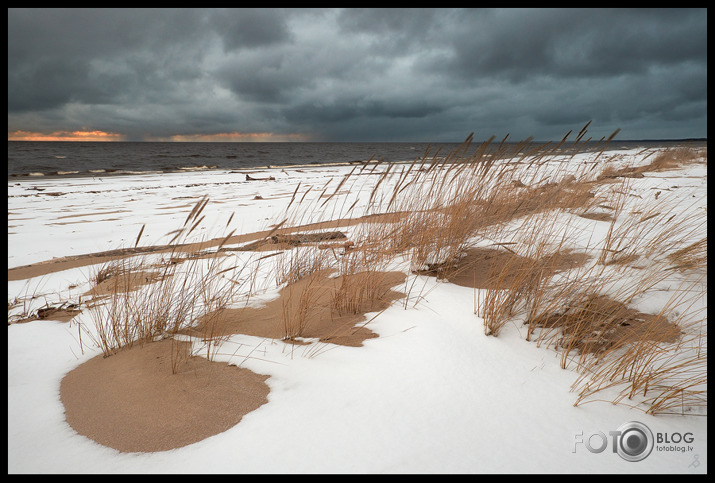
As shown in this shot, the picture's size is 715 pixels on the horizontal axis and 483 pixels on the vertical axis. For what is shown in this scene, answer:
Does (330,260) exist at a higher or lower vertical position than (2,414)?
higher

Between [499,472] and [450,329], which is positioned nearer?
[499,472]

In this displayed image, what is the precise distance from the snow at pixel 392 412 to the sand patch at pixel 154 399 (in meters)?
0.04

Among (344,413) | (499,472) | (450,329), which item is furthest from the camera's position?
(450,329)

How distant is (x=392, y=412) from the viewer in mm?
1270

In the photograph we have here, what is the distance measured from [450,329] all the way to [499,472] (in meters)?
0.81

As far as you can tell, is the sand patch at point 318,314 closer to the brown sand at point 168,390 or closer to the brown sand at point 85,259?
the brown sand at point 168,390

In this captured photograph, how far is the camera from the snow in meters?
1.08

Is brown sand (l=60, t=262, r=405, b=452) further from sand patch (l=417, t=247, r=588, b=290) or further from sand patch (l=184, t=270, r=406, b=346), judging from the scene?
sand patch (l=417, t=247, r=588, b=290)

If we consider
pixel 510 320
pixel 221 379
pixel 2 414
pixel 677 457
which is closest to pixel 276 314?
pixel 221 379

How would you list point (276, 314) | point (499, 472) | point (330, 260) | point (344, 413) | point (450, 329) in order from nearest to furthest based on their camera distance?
1. point (499, 472)
2. point (344, 413)
3. point (450, 329)
4. point (276, 314)
5. point (330, 260)

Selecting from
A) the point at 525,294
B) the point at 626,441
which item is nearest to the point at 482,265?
the point at 525,294

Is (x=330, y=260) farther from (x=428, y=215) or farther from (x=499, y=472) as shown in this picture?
(x=499, y=472)

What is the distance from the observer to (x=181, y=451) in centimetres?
113

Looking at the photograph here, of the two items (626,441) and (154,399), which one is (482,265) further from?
(154,399)
